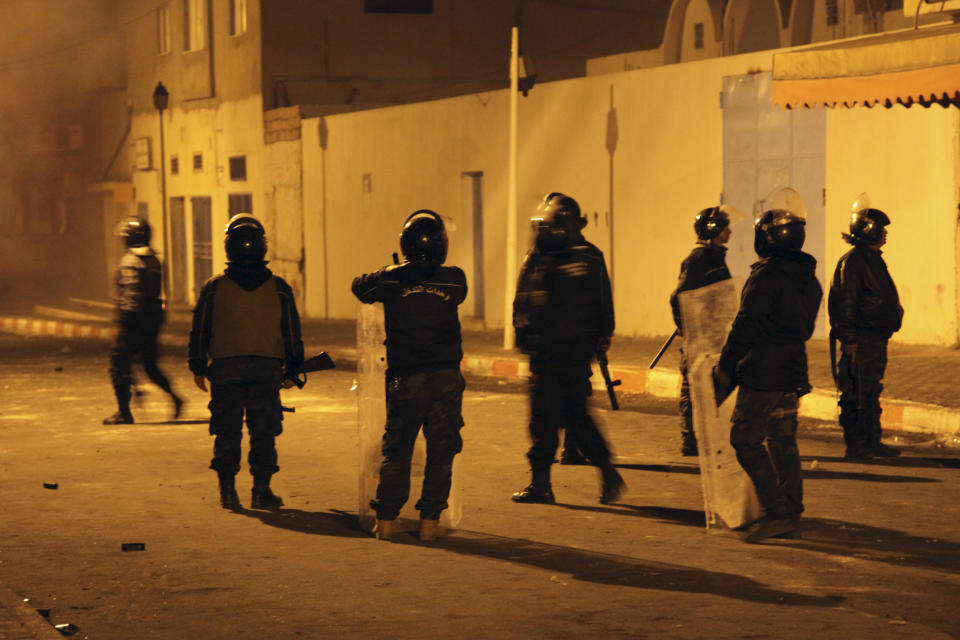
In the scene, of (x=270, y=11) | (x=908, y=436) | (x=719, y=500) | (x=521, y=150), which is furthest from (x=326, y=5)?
(x=719, y=500)

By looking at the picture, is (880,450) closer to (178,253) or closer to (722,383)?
(722,383)

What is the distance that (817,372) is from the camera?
13938 mm

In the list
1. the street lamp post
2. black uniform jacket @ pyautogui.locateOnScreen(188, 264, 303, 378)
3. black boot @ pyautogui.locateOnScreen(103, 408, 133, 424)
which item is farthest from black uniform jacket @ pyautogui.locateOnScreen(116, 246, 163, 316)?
the street lamp post

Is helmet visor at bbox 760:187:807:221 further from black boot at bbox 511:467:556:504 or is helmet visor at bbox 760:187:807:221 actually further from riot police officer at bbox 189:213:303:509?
riot police officer at bbox 189:213:303:509

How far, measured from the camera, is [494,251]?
2120 centimetres

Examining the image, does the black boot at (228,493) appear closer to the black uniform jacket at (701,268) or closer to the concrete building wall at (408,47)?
the black uniform jacket at (701,268)

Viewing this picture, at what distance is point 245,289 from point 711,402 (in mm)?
2693

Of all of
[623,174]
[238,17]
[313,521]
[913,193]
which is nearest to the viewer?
[313,521]

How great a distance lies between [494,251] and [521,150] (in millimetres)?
1422

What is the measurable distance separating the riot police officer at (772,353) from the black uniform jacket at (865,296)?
2.48 meters

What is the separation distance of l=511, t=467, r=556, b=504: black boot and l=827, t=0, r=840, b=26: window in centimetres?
1387

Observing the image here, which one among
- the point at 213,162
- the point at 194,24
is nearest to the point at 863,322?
the point at 213,162

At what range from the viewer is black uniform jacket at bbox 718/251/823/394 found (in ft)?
23.7

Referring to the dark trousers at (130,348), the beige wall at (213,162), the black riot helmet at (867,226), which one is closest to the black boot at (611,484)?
the black riot helmet at (867,226)
